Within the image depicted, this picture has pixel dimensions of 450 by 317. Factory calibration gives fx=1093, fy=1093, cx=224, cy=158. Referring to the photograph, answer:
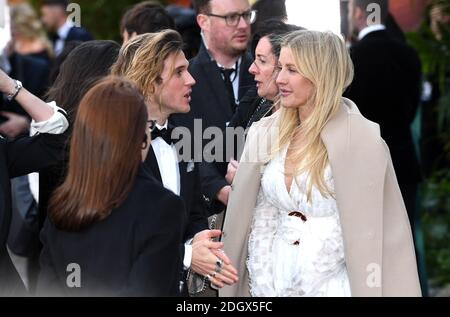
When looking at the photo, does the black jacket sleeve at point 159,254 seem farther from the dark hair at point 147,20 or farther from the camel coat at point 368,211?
the dark hair at point 147,20

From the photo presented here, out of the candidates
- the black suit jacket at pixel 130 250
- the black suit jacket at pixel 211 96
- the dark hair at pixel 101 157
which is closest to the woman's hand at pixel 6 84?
the dark hair at pixel 101 157

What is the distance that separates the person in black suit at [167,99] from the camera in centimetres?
517

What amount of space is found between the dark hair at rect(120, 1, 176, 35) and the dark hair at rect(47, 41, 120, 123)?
113 cm

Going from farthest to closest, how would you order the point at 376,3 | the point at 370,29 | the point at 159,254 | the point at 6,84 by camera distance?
1. the point at 376,3
2. the point at 370,29
3. the point at 6,84
4. the point at 159,254

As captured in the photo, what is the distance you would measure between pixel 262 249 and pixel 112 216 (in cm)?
103

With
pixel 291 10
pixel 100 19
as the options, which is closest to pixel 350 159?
pixel 291 10

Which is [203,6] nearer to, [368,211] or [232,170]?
[232,170]

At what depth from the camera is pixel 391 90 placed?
7680 mm

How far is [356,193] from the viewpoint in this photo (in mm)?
4594

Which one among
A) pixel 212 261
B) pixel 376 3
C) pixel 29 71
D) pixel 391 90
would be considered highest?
pixel 376 3

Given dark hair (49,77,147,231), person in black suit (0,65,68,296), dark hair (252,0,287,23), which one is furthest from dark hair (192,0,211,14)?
dark hair (49,77,147,231)

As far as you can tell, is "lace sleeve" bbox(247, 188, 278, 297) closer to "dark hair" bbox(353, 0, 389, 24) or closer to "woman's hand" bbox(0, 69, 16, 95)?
"woman's hand" bbox(0, 69, 16, 95)

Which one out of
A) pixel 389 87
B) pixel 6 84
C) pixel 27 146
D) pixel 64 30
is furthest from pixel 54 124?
pixel 64 30

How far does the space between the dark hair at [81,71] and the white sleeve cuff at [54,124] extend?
1.59 feet
